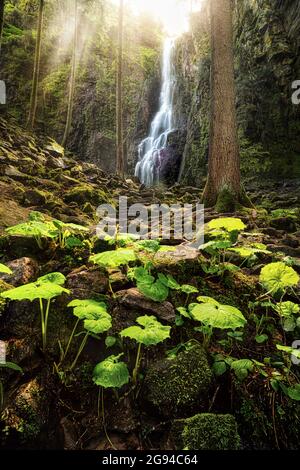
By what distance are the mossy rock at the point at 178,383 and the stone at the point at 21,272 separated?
3.99 ft

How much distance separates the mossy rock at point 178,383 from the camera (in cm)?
185

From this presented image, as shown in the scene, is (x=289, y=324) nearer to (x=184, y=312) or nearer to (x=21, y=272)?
(x=184, y=312)

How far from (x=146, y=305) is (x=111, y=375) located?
70 centimetres

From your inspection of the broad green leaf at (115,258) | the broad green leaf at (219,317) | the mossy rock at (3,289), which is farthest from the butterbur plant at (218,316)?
the mossy rock at (3,289)

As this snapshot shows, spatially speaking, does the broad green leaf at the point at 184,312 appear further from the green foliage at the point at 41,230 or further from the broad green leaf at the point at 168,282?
the green foliage at the point at 41,230

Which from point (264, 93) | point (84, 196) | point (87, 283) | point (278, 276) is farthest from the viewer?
point (264, 93)

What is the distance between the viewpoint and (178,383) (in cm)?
191

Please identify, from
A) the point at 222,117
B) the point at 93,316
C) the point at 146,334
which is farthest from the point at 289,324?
the point at 222,117

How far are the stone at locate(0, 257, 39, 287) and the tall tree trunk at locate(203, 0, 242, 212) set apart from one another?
4358 millimetres

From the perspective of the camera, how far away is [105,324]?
1.91m

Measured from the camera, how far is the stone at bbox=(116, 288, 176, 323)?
2.35 metres

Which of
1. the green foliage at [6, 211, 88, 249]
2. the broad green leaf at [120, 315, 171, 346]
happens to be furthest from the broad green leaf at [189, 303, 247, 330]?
the green foliage at [6, 211, 88, 249]

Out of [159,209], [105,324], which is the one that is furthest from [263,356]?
[159,209]

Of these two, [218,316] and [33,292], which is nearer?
[33,292]
